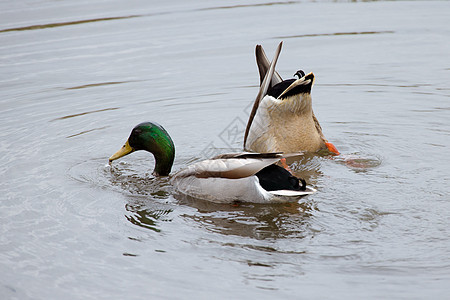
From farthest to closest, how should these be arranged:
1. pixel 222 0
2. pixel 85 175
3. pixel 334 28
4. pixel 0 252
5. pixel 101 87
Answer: pixel 222 0, pixel 334 28, pixel 101 87, pixel 85 175, pixel 0 252

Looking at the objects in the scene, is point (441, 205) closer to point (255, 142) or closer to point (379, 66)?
point (255, 142)

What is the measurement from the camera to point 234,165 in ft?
20.2

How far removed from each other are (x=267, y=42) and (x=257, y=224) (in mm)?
7396

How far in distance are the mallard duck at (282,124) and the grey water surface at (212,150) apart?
312 millimetres

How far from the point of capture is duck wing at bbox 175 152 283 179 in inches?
236

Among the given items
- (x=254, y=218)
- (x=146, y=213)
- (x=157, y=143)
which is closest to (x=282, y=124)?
(x=157, y=143)

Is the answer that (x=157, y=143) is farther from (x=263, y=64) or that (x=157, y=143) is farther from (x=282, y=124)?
(x=263, y=64)

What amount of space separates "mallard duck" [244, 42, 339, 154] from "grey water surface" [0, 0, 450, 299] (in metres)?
0.31

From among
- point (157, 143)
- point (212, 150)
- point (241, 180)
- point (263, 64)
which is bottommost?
point (212, 150)

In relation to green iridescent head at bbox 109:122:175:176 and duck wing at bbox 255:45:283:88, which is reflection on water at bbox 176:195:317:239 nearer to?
green iridescent head at bbox 109:122:175:176

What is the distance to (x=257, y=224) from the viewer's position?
19.1 ft

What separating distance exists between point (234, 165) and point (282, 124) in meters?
1.86

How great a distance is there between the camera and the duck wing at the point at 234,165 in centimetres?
598

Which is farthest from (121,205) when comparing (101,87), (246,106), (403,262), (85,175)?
(101,87)
